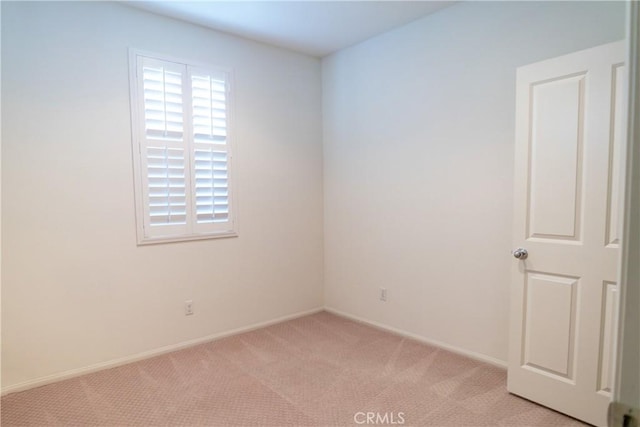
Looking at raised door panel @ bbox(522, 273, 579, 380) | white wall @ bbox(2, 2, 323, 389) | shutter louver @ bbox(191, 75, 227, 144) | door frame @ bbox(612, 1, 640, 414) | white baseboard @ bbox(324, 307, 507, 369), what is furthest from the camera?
shutter louver @ bbox(191, 75, 227, 144)

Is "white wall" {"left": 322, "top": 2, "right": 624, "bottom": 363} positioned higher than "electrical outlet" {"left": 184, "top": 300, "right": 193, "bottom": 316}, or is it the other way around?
"white wall" {"left": 322, "top": 2, "right": 624, "bottom": 363}

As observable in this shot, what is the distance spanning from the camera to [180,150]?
3037 millimetres

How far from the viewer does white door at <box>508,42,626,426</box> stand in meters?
1.94

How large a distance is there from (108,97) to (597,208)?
3.29 meters

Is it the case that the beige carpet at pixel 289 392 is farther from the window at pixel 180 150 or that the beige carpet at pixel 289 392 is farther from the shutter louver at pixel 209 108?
the shutter louver at pixel 209 108

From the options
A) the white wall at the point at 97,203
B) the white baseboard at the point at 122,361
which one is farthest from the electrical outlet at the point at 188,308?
the white baseboard at the point at 122,361

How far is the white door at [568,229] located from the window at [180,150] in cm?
237

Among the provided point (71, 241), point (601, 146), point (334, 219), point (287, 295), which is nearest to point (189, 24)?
point (71, 241)

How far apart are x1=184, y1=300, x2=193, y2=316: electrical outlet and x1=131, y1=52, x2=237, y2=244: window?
566 millimetres

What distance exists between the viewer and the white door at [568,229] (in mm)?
1938

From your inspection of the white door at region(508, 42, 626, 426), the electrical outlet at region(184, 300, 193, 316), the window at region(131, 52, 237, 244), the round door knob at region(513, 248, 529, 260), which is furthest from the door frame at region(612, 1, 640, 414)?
the electrical outlet at region(184, 300, 193, 316)

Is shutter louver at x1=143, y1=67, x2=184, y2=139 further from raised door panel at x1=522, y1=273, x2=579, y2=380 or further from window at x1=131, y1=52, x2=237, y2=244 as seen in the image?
raised door panel at x1=522, y1=273, x2=579, y2=380

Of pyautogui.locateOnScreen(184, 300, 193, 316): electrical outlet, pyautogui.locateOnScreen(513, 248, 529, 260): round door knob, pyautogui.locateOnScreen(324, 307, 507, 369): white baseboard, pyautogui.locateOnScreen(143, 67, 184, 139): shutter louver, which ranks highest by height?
pyautogui.locateOnScreen(143, 67, 184, 139): shutter louver

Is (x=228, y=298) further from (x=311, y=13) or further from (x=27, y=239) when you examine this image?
(x=311, y=13)
